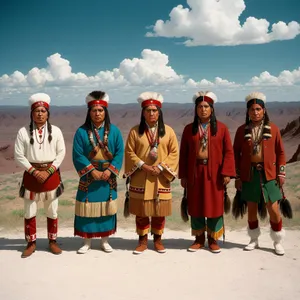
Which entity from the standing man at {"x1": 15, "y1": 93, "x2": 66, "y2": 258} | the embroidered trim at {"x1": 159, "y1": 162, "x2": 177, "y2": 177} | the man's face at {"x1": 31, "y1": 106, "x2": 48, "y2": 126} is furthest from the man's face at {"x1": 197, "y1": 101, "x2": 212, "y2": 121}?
the man's face at {"x1": 31, "y1": 106, "x2": 48, "y2": 126}

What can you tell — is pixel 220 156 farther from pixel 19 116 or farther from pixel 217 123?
pixel 19 116

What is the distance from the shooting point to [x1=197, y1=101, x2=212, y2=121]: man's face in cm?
536

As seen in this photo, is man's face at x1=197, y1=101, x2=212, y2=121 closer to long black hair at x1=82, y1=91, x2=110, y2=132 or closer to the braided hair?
the braided hair

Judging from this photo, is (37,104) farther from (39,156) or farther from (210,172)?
(210,172)

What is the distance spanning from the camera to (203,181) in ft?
17.8

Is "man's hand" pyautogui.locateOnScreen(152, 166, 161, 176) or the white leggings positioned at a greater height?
"man's hand" pyautogui.locateOnScreen(152, 166, 161, 176)

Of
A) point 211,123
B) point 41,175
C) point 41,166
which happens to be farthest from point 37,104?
point 211,123

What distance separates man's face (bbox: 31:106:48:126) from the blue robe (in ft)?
1.63

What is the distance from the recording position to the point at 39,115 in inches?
209

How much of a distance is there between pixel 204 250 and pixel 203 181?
108 cm

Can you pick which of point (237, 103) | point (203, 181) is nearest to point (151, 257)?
point (203, 181)

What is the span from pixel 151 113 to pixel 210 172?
1.18 meters

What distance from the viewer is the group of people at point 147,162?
5.36 meters

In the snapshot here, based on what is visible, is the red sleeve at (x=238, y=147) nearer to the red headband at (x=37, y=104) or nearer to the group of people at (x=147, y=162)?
the group of people at (x=147, y=162)
